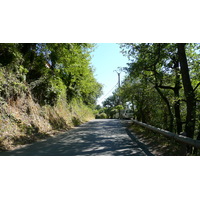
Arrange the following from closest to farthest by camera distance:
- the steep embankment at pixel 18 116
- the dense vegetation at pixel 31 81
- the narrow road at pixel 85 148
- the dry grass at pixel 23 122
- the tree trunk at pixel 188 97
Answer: the narrow road at pixel 85 148 < the tree trunk at pixel 188 97 < the dry grass at pixel 23 122 < the steep embankment at pixel 18 116 < the dense vegetation at pixel 31 81

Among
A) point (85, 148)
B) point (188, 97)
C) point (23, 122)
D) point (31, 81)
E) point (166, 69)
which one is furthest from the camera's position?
point (31, 81)

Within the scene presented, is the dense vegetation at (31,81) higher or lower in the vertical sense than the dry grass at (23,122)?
higher

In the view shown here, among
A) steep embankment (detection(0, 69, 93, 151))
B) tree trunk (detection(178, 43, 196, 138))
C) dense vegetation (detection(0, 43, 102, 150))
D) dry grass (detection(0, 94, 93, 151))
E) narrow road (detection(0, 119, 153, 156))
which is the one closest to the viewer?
narrow road (detection(0, 119, 153, 156))

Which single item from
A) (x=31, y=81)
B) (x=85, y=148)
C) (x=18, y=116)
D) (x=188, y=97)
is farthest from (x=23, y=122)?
(x=188, y=97)

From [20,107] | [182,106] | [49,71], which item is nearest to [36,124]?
[20,107]

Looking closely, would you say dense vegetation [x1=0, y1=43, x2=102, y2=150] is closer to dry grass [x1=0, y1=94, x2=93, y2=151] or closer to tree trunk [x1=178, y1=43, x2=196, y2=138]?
dry grass [x1=0, y1=94, x2=93, y2=151]

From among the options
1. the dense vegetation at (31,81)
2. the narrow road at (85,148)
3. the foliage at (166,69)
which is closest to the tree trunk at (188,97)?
the foliage at (166,69)

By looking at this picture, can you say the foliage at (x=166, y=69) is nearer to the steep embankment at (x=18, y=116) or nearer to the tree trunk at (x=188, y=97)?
the tree trunk at (x=188, y=97)

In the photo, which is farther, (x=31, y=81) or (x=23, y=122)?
(x=31, y=81)

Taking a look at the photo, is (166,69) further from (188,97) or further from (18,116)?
(18,116)

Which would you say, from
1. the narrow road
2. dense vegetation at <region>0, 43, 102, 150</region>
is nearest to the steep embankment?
dense vegetation at <region>0, 43, 102, 150</region>

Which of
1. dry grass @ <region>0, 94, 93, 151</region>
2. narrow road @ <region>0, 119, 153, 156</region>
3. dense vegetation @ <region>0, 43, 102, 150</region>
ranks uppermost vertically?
dense vegetation @ <region>0, 43, 102, 150</region>

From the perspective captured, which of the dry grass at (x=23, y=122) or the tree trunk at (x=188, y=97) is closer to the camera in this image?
the tree trunk at (x=188, y=97)

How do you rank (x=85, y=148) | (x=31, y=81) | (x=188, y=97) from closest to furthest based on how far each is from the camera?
1. (x=85, y=148)
2. (x=188, y=97)
3. (x=31, y=81)
